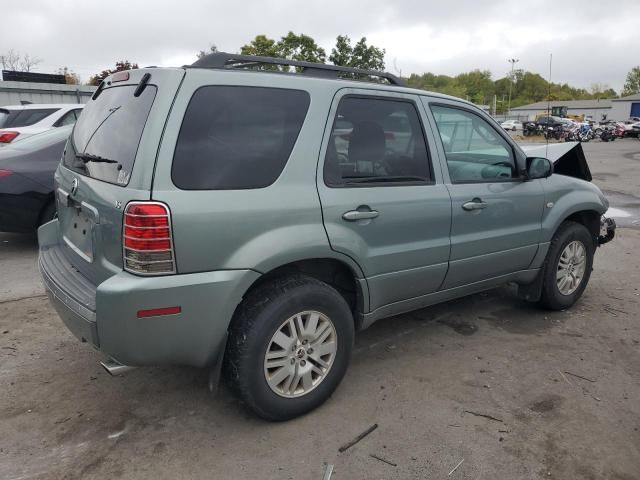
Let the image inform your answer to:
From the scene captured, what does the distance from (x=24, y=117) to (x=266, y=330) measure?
7.84m

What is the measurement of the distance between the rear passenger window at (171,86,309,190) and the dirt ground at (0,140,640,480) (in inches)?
54.1

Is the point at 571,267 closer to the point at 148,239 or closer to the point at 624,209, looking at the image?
the point at 148,239

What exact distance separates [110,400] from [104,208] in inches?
50.8

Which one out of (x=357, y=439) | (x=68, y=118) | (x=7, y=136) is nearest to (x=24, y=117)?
(x=68, y=118)

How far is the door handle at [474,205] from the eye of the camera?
360cm

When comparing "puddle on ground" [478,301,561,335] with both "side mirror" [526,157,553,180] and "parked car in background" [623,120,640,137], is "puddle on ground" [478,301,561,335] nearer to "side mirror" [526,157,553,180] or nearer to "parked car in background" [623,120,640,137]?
"side mirror" [526,157,553,180]

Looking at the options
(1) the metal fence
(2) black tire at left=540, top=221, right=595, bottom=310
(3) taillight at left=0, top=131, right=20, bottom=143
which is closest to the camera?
(2) black tire at left=540, top=221, right=595, bottom=310

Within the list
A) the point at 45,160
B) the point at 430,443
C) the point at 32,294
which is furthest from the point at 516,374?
the point at 45,160

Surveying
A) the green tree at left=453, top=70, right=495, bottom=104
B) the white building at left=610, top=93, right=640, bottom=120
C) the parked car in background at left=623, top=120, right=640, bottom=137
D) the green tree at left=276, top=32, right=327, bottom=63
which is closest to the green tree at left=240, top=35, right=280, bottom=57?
the green tree at left=276, top=32, right=327, bottom=63

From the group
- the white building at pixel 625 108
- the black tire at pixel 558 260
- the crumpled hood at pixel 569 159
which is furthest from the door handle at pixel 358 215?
the white building at pixel 625 108

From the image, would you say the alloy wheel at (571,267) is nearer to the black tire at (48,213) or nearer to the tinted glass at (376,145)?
the tinted glass at (376,145)

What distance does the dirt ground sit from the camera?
262 centimetres

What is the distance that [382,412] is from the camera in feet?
10.1

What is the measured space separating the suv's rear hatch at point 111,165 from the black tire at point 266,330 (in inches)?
27.5
